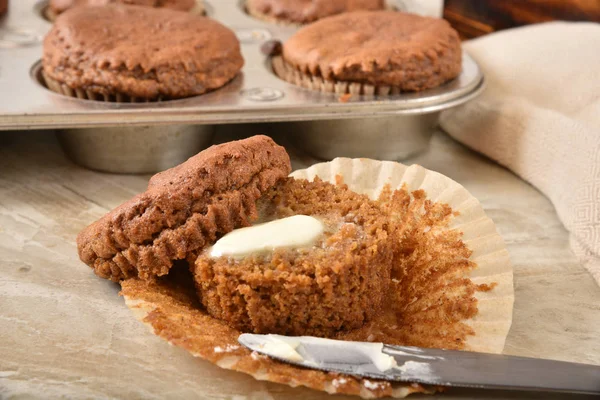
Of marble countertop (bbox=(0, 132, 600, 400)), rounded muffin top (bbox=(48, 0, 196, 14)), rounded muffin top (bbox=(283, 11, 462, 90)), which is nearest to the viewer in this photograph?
marble countertop (bbox=(0, 132, 600, 400))

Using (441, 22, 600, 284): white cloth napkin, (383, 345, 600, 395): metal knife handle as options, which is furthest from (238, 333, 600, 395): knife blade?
(441, 22, 600, 284): white cloth napkin

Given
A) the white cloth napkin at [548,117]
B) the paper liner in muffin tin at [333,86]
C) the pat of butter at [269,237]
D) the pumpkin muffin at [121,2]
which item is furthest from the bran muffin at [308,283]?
the pumpkin muffin at [121,2]

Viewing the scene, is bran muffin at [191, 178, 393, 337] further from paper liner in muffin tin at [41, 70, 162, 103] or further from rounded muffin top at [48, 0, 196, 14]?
rounded muffin top at [48, 0, 196, 14]

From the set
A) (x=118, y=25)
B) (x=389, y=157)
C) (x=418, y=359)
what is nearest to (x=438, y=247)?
(x=418, y=359)

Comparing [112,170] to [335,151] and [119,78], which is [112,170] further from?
[335,151]

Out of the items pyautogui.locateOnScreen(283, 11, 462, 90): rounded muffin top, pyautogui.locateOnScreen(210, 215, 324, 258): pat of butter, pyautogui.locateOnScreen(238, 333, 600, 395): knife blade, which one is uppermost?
pyautogui.locateOnScreen(210, 215, 324, 258): pat of butter

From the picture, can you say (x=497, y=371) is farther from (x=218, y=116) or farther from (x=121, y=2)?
(x=121, y=2)
